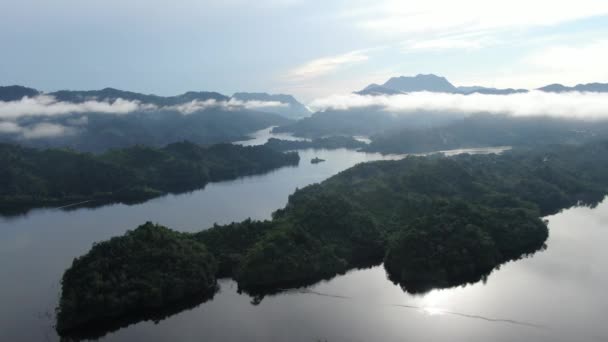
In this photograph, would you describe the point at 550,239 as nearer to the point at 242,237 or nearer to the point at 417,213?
the point at 417,213

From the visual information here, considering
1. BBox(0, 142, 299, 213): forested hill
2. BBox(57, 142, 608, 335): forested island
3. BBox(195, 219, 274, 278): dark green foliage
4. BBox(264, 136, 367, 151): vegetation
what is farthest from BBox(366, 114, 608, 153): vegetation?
BBox(195, 219, 274, 278): dark green foliage

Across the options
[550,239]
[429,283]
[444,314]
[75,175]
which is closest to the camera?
[444,314]

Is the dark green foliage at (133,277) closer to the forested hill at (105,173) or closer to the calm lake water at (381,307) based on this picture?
the calm lake water at (381,307)

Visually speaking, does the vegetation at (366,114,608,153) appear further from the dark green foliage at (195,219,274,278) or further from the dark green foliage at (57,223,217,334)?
the dark green foliage at (57,223,217,334)

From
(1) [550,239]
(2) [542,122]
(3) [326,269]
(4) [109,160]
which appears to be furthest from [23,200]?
(2) [542,122]

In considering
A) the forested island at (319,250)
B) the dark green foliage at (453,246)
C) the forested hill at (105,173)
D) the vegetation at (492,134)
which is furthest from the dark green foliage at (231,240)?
the vegetation at (492,134)
